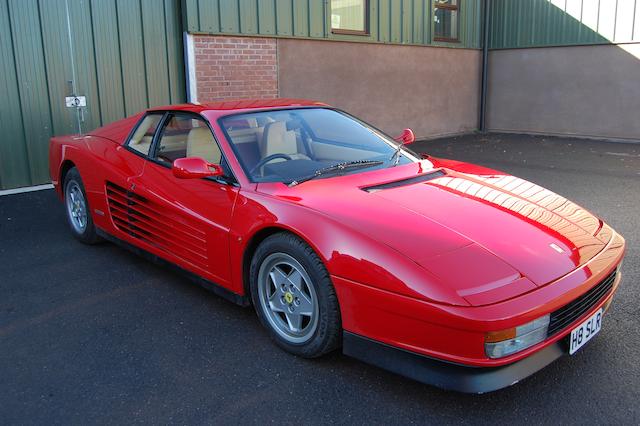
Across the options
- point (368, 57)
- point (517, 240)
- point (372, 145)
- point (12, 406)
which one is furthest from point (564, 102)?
point (12, 406)

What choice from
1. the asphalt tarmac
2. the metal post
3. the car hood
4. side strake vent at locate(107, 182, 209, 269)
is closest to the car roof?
side strake vent at locate(107, 182, 209, 269)

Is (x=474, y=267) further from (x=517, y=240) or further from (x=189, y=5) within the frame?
(x=189, y=5)

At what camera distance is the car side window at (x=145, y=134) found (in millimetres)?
4309

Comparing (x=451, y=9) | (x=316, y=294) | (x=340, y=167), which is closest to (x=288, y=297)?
(x=316, y=294)

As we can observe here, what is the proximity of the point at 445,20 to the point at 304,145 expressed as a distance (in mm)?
10376

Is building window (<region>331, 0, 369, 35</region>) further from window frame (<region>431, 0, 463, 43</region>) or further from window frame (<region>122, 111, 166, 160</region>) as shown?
window frame (<region>122, 111, 166, 160</region>)

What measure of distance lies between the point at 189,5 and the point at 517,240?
6.89 m

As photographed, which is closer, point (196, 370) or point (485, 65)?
point (196, 370)

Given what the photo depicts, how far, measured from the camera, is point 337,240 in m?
2.77

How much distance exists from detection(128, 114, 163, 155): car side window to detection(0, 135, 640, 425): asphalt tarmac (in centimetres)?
97

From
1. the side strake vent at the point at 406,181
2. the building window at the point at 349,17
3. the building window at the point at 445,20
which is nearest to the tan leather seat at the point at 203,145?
the side strake vent at the point at 406,181

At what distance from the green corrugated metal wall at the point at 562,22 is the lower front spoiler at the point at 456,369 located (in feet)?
37.6

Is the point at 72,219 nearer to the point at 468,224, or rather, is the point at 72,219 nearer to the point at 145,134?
the point at 145,134

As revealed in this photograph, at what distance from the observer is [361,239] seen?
2709 mm
